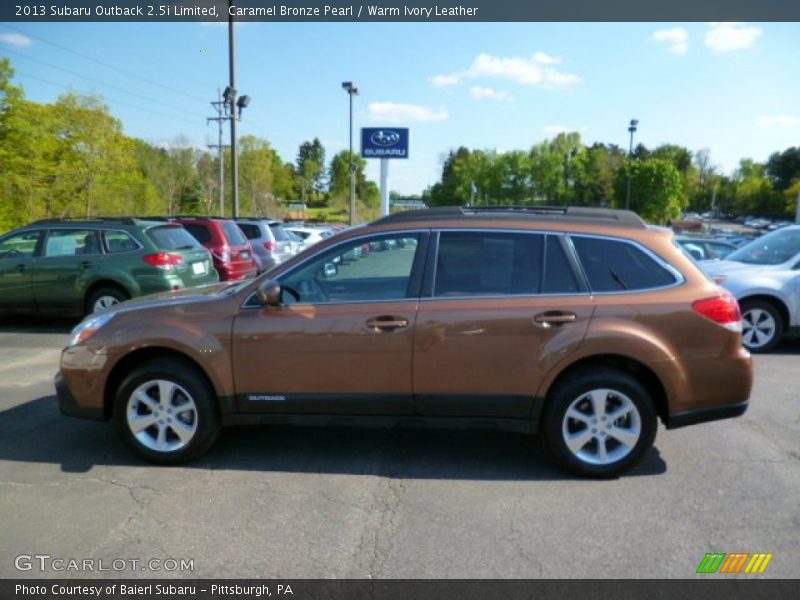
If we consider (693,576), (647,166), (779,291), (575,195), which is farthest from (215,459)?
(575,195)

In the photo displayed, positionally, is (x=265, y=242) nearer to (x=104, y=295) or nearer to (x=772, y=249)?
(x=104, y=295)

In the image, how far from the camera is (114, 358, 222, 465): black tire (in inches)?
161

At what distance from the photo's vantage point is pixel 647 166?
6075 cm

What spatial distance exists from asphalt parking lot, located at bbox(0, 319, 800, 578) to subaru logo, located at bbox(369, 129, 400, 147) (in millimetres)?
19441

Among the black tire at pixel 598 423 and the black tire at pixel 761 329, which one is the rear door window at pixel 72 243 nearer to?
the black tire at pixel 598 423

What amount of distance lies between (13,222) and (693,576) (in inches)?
1185

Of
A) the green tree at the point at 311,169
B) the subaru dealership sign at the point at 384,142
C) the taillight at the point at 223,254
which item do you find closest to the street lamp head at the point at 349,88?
the subaru dealership sign at the point at 384,142

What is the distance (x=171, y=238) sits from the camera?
30.1 ft

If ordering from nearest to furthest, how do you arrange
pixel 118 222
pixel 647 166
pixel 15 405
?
pixel 15 405 → pixel 118 222 → pixel 647 166

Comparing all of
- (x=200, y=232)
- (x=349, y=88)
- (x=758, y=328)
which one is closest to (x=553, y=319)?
(x=758, y=328)

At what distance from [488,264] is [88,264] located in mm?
7148

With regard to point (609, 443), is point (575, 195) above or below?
above
